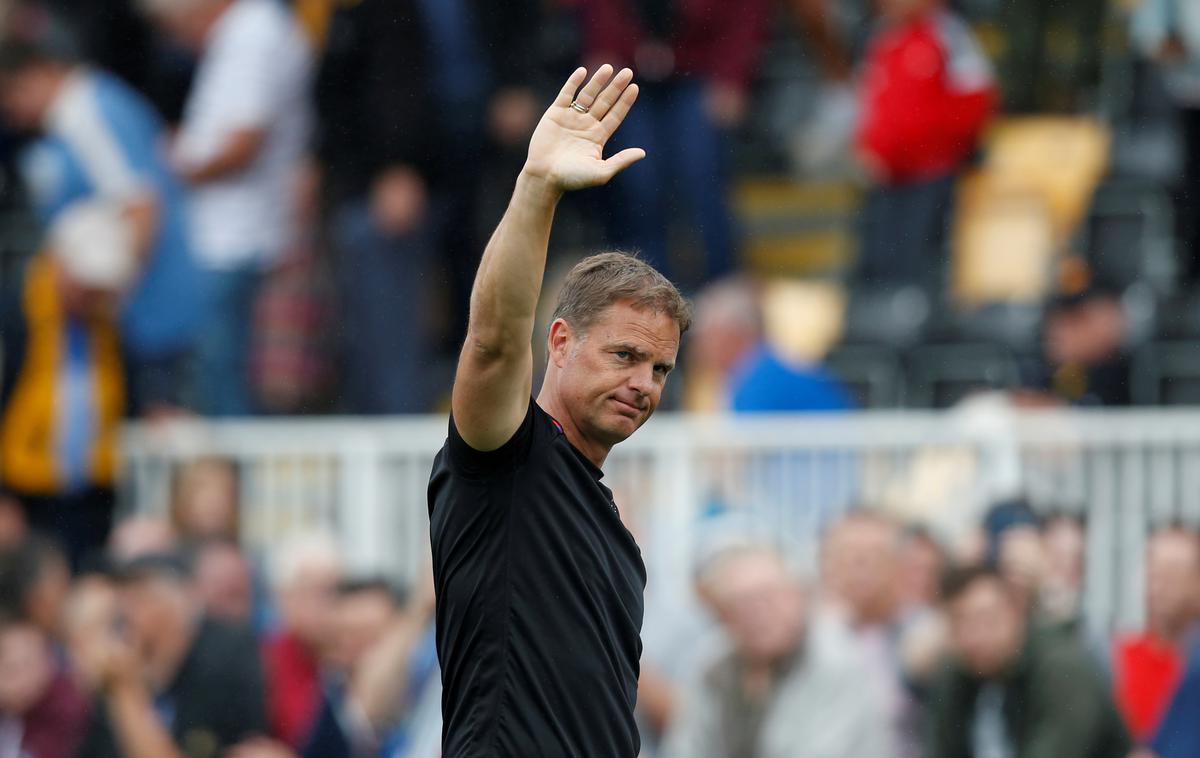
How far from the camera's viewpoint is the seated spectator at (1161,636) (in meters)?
7.54

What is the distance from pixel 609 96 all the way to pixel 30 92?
24.0 ft

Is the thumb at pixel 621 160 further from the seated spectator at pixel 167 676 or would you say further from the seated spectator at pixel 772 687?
the seated spectator at pixel 167 676

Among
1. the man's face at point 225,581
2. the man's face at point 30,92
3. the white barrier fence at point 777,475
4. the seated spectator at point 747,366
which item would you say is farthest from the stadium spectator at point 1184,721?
the man's face at point 30,92

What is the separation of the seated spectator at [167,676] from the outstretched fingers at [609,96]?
5195 millimetres

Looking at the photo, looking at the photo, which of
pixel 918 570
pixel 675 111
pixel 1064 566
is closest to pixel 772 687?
pixel 918 570

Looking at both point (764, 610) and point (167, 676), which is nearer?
point (764, 610)

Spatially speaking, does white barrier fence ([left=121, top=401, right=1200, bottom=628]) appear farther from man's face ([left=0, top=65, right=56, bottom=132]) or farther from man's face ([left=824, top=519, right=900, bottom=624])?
man's face ([left=0, top=65, right=56, bottom=132])

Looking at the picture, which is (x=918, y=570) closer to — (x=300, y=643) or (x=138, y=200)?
(x=300, y=643)

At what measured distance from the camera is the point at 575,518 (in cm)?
355

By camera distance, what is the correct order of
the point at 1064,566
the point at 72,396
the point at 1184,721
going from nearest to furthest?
the point at 1184,721, the point at 1064,566, the point at 72,396

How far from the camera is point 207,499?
931 centimetres

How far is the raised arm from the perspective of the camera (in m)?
3.40

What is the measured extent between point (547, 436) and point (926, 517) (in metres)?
4.86

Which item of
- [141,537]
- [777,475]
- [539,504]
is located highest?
[539,504]
